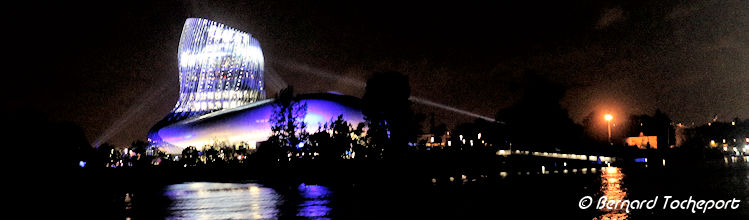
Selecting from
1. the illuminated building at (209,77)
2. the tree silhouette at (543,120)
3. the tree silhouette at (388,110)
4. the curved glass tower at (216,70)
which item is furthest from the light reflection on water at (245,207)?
the curved glass tower at (216,70)

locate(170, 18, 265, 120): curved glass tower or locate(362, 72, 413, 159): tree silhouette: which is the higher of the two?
locate(170, 18, 265, 120): curved glass tower

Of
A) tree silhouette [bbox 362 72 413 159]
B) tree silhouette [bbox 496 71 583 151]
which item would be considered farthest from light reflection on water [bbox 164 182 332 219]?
tree silhouette [bbox 496 71 583 151]

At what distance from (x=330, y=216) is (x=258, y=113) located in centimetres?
6366

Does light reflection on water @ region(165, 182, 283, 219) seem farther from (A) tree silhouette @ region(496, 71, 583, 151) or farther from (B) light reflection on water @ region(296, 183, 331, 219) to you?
(A) tree silhouette @ region(496, 71, 583, 151)

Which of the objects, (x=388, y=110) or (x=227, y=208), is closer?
(x=227, y=208)

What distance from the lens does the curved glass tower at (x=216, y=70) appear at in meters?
95.8

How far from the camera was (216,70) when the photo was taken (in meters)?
96.4

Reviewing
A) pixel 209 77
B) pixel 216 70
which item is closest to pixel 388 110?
pixel 216 70

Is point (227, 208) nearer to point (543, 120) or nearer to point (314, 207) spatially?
point (314, 207)

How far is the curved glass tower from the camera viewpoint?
95812 millimetres

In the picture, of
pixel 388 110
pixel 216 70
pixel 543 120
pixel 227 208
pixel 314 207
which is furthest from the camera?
pixel 216 70

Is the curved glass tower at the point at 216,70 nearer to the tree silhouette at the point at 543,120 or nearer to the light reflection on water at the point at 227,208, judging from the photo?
the tree silhouette at the point at 543,120

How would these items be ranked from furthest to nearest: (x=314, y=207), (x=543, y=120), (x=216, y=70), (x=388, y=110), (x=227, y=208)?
(x=216, y=70) < (x=543, y=120) < (x=388, y=110) < (x=227, y=208) < (x=314, y=207)

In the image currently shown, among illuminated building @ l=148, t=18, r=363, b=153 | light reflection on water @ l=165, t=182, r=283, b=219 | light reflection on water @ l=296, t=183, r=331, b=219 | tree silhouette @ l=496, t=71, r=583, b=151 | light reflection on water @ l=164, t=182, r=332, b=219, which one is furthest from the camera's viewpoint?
illuminated building @ l=148, t=18, r=363, b=153
